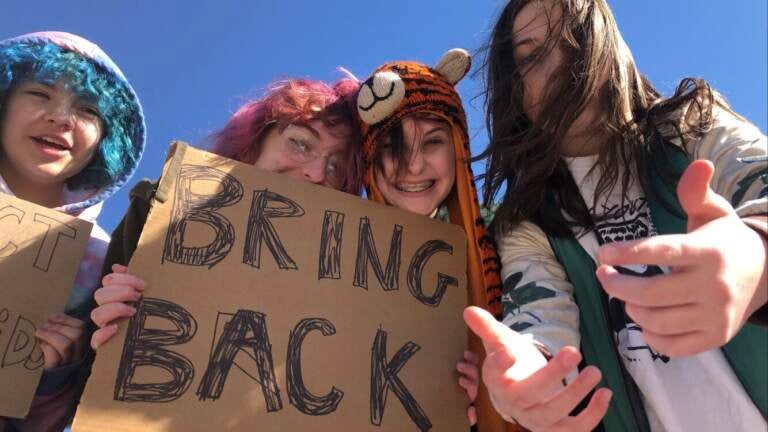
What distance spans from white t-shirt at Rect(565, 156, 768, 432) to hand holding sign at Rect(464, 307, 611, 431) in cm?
39

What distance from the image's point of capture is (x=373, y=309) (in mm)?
1233

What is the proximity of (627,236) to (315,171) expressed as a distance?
87 cm

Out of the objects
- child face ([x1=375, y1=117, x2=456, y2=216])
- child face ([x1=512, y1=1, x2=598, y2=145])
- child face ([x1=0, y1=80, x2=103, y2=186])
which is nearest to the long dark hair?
child face ([x1=512, y1=1, x2=598, y2=145])

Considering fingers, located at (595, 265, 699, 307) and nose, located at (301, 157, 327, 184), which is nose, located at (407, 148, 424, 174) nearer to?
nose, located at (301, 157, 327, 184)

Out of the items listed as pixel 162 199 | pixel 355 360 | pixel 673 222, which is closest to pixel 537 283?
pixel 673 222

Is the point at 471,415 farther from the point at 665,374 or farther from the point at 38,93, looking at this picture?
the point at 38,93

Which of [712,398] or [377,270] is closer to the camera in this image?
[712,398]

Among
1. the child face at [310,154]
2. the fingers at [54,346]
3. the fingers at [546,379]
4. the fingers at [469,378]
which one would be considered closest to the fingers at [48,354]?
the fingers at [54,346]

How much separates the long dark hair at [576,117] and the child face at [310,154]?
450 millimetres

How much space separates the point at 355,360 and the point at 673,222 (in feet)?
2.46

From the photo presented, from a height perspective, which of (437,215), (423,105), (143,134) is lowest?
(437,215)

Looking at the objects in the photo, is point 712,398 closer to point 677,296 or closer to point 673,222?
point 673,222

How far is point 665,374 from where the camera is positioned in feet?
3.58

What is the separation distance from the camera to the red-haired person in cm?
162
